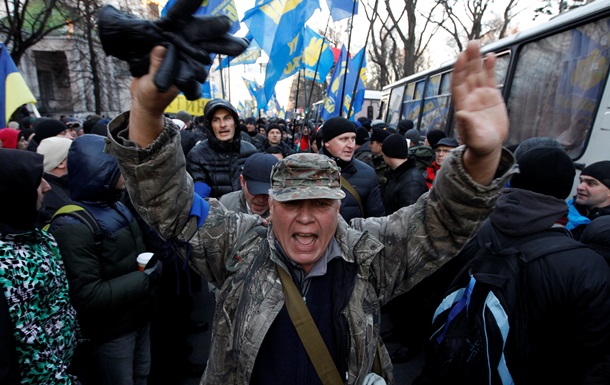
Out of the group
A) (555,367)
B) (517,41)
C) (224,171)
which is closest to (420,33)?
(517,41)

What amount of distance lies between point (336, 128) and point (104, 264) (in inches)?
89.1

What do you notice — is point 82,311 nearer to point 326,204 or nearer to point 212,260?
point 212,260

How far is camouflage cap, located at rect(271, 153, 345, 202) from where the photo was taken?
141 centimetres

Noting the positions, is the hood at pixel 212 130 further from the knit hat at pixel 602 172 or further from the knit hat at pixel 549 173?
the knit hat at pixel 602 172

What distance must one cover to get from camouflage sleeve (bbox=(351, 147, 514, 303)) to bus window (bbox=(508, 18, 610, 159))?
144 inches

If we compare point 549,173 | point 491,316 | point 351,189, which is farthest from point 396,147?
point 491,316

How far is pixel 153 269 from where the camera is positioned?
245cm

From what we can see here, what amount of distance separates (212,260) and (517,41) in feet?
18.0

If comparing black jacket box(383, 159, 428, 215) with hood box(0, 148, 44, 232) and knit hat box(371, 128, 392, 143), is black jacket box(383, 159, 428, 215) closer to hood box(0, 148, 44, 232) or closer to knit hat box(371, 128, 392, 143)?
knit hat box(371, 128, 392, 143)

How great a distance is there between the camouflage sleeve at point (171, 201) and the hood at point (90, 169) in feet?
3.26

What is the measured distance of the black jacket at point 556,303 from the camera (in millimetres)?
1692

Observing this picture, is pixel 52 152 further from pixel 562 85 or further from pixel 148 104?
pixel 562 85

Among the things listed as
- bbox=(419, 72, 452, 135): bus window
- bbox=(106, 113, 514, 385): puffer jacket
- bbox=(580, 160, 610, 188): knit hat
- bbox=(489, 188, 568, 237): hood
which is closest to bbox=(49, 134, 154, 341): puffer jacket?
bbox=(106, 113, 514, 385): puffer jacket

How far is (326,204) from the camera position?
4.91 ft
